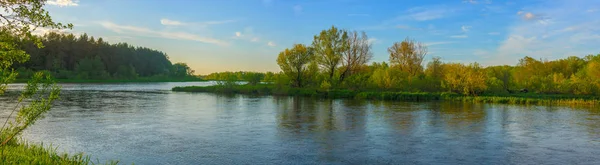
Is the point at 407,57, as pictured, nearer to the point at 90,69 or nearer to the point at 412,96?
the point at 412,96

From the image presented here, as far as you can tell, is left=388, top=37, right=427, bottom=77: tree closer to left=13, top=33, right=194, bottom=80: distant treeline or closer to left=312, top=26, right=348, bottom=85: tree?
left=312, top=26, right=348, bottom=85: tree

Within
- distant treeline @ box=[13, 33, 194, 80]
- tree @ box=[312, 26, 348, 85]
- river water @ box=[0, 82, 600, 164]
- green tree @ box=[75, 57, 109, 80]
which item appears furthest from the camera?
green tree @ box=[75, 57, 109, 80]

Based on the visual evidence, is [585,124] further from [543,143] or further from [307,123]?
[307,123]

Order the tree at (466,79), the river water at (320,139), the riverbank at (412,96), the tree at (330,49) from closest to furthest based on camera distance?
the river water at (320,139) → the riverbank at (412,96) → the tree at (466,79) → the tree at (330,49)

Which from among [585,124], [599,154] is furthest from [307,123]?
[585,124]

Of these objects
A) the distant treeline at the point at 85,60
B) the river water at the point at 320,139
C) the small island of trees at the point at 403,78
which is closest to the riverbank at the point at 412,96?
the small island of trees at the point at 403,78

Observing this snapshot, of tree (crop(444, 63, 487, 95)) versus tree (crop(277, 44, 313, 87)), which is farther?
tree (crop(277, 44, 313, 87))

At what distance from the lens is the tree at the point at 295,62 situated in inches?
2500

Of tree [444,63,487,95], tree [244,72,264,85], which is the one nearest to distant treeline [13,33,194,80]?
tree [244,72,264,85]

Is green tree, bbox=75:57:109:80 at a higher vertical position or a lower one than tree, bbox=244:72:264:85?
higher

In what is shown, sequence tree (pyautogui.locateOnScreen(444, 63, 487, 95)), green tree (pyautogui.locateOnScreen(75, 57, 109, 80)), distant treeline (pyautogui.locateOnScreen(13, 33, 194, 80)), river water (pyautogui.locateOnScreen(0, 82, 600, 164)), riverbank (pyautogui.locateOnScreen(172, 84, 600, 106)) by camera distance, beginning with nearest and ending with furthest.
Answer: river water (pyautogui.locateOnScreen(0, 82, 600, 164))
riverbank (pyautogui.locateOnScreen(172, 84, 600, 106))
tree (pyautogui.locateOnScreen(444, 63, 487, 95))
distant treeline (pyautogui.locateOnScreen(13, 33, 194, 80))
green tree (pyautogui.locateOnScreen(75, 57, 109, 80))

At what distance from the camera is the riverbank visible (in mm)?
42250

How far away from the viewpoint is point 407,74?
62.3 m

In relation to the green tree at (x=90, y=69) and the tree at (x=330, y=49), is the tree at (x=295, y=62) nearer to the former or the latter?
the tree at (x=330, y=49)
